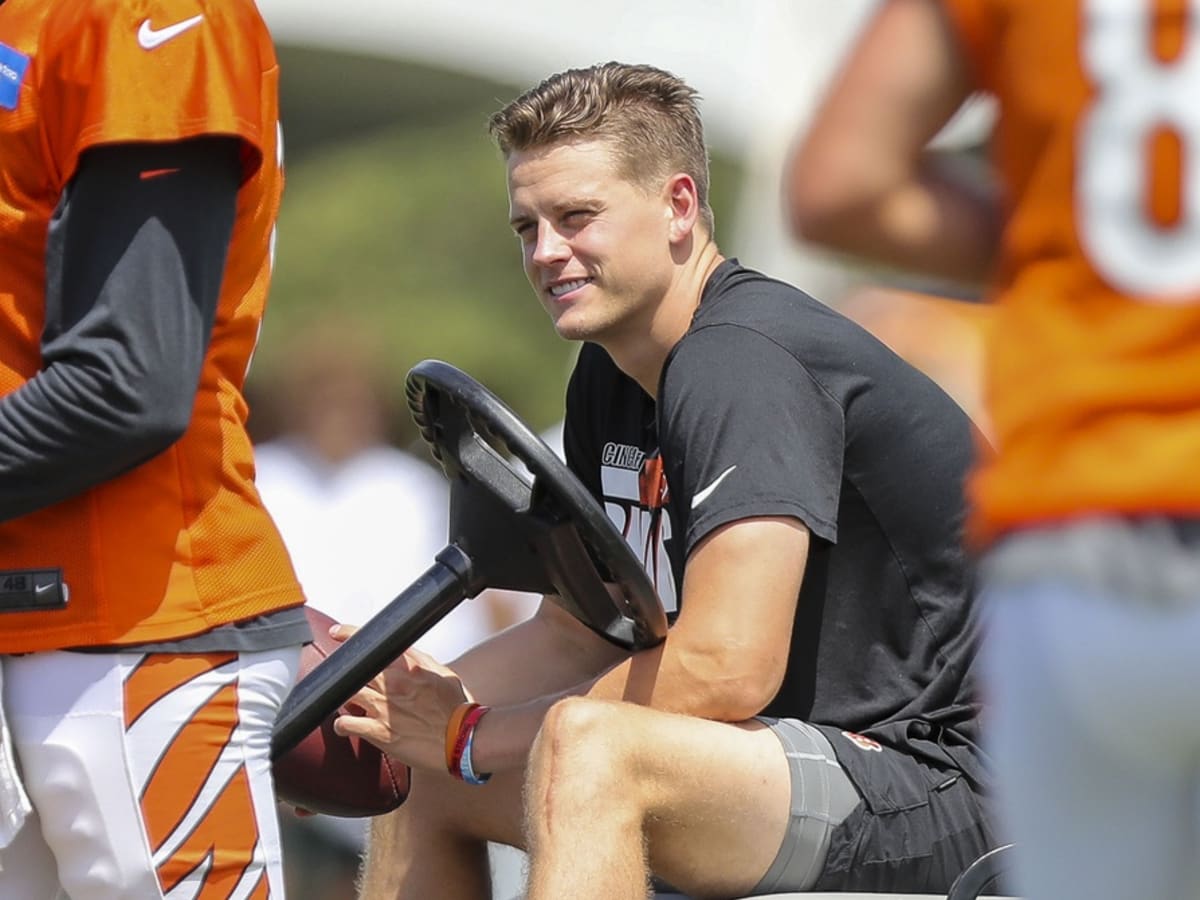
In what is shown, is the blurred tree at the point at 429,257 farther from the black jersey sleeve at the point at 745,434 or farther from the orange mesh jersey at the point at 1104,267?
the orange mesh jersey at the point at 1104,267

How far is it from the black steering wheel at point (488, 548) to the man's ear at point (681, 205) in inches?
29.1

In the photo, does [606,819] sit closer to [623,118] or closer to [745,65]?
[623,118]

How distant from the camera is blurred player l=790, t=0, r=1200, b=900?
146 centimetres

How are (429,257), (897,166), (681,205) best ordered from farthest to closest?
(429,257) → (681,205) → (897,166)

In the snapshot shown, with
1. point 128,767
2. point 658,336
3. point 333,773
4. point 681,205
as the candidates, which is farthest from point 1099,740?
point 681,205

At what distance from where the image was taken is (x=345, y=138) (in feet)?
62.3

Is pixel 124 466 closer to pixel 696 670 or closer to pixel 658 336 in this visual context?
pixel 696 670

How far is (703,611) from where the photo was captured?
3.00m

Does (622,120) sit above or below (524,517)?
above

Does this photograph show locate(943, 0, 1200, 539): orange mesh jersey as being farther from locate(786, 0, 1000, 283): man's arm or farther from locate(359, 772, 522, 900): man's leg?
locate(359, 772, 522, 900): man's leg

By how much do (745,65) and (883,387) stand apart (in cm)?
1170

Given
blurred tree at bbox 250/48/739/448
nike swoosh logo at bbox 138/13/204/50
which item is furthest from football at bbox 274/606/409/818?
blurred tree at bbox 250/48/739/448

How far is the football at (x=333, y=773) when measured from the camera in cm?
301

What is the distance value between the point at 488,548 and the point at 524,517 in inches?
3.7
